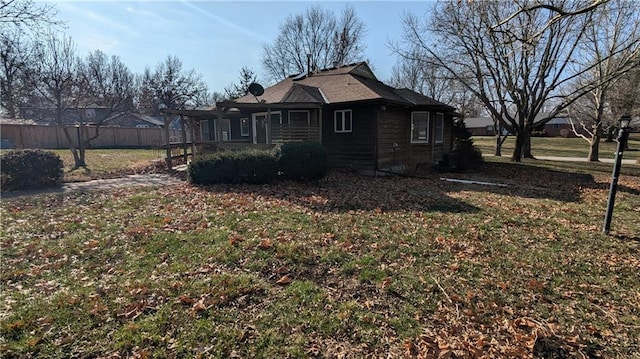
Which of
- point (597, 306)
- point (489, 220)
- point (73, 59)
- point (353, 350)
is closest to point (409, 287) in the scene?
point (353, 350)

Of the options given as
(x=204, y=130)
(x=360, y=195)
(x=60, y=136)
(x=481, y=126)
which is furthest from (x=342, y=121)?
(x=481, y=126)

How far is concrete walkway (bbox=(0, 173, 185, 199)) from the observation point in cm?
907

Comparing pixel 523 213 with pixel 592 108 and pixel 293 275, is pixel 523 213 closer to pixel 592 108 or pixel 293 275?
pixel 293 275

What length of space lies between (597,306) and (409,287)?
218cm

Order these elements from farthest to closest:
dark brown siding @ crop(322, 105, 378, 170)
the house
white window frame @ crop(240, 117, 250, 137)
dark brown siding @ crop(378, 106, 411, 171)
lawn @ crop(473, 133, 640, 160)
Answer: lawn @ crop(473, 133, 640, 160), white window frame @ crop(240, 117, 250, 137), dark brown siding @ crop(378, 106, 411, 171), dark brown siding @ crop(322, 105, 378, 170), the house

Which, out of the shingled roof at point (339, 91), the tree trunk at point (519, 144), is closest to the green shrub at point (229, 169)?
the shingled roof at point (339, 91)

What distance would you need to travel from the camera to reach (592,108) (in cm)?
2328

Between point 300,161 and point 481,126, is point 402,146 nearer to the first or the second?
point 300,161

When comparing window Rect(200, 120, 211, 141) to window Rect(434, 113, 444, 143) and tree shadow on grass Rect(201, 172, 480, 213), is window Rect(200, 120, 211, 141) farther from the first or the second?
window Rect(434, 113, 444, 143)

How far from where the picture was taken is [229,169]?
9.93 metres

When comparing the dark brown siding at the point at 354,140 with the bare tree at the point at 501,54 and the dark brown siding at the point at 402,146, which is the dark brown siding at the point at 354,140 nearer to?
the dark brown siding at the point at 402,146

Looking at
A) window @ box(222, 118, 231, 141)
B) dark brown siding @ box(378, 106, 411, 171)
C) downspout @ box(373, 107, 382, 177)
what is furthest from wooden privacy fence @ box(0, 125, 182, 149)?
dark brown siding @ box(378, 106, 411, 171)

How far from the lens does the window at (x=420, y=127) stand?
1638 centimetres

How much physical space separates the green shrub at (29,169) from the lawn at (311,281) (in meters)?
2.31
